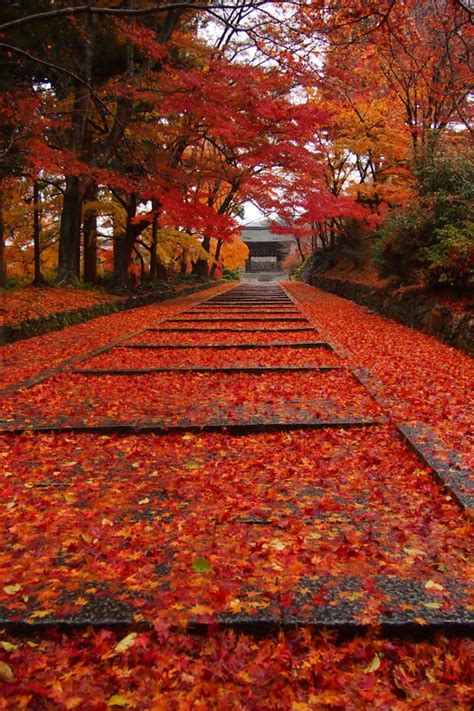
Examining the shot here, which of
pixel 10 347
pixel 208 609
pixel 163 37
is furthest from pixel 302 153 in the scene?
pixel 208 609

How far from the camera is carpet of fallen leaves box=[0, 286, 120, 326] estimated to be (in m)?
9.21

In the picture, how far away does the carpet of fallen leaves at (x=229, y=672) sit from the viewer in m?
1.52

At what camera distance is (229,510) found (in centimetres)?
271

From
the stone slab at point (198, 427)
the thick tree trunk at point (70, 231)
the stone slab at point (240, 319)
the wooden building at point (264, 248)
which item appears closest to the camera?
the stone slab at point (198, 427)

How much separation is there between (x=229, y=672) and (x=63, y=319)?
382 inches

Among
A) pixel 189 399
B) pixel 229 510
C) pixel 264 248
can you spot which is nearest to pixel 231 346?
pixel 189 399

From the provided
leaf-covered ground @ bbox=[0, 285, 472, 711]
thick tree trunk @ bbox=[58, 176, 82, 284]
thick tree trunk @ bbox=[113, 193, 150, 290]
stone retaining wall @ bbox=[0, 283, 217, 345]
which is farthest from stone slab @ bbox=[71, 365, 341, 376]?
thick tree trunk @ bbox=[113, 193, 150, 290]

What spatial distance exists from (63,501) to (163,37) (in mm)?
12327

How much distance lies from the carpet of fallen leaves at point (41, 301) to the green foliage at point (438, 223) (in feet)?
23.8

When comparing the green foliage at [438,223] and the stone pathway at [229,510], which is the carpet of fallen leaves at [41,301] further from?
the green foliage at [438,223]

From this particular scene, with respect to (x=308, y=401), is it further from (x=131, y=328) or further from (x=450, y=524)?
(x=131, y=328)

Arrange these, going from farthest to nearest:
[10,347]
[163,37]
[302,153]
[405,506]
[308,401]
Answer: [302,153]
[163,37]
[10,347]
[308,401]
[405,506]

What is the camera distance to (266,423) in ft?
13.2

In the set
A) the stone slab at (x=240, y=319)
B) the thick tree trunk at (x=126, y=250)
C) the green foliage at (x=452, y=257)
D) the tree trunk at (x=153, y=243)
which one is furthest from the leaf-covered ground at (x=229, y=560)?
the tree trunk at (x=153, y=243)
